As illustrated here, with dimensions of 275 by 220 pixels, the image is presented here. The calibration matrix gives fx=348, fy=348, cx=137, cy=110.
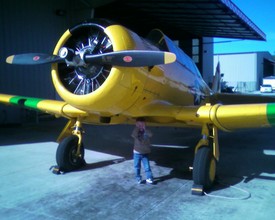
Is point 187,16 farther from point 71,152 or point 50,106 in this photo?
point 71,152

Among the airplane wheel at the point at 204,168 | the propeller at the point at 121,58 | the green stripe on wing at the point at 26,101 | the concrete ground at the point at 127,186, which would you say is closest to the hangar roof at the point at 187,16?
the green stripe on wing at the point at 26,101

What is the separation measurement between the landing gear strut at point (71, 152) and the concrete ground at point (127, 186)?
19 cm

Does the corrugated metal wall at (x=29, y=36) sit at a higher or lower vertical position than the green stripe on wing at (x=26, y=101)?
higher

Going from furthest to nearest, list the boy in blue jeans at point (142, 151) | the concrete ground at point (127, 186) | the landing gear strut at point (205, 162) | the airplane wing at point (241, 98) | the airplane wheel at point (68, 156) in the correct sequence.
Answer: the airplane wing at point (241, 98), the airplane wheel at point (68, 156), the boy in blue jeans at point (142, 151), the landing gear strut at point (205, 162), the concrete ground at point (127, 186)

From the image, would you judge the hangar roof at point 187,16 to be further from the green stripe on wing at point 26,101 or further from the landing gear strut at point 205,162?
the landing gear strut at point 205,162

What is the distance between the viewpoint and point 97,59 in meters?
4.67

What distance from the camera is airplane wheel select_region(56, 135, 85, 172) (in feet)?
20.0

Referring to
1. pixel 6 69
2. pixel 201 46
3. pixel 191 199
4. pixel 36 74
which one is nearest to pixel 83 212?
pixel 191 199

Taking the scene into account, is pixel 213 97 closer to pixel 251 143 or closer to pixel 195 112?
pixel 251 143

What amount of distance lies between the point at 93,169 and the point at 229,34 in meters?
19.5

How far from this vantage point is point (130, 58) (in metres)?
4.65

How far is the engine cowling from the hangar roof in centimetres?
935

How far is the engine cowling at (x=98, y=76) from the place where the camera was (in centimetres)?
478

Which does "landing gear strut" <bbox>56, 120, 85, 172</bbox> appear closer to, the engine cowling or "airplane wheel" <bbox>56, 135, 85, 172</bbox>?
"airplane wheel" <bbox>56, 135, 85, 172</bbox>
